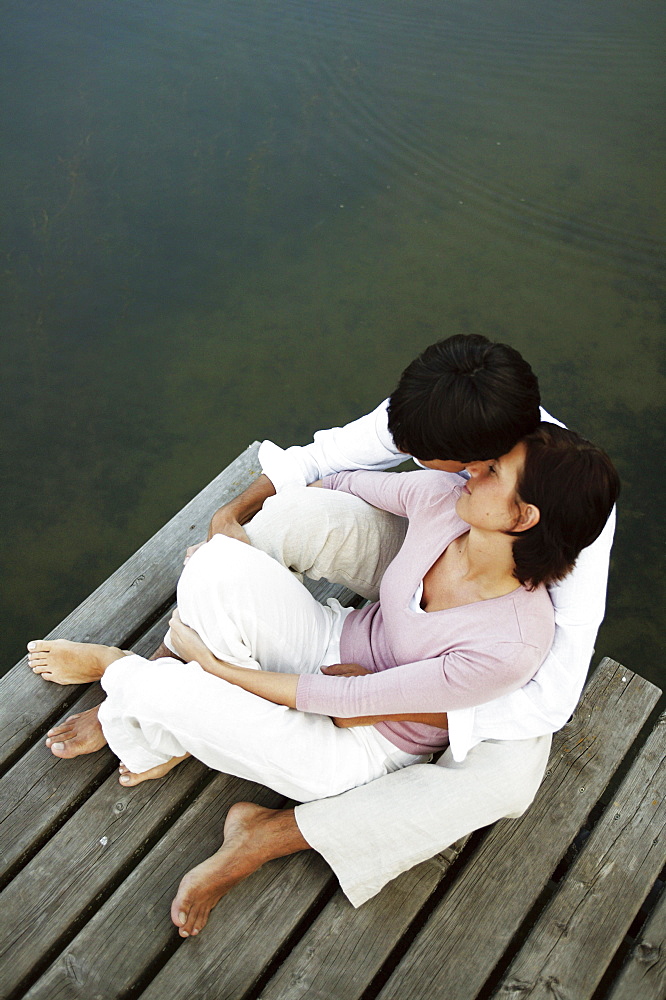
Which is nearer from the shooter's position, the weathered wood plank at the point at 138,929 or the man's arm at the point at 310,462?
the weathered wood plank at the point at 138,929

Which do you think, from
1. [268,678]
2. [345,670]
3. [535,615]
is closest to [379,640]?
[345,670]

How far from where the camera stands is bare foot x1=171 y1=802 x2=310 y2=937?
5.42 ft

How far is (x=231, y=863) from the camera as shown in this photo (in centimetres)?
168

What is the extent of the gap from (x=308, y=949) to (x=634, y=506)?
2084 mm

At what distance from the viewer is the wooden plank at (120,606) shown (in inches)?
78.1

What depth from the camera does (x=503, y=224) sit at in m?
3.99

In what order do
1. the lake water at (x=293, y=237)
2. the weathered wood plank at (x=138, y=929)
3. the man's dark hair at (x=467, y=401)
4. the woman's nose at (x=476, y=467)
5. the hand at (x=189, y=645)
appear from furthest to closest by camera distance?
the lake water at (x=293, y=237), the hand at (x=189, y=645), the weathered wood plank at (x=138, y=929), the woman's nose at (x=476, y=467), the man's dark hair at (x=467, y=401)

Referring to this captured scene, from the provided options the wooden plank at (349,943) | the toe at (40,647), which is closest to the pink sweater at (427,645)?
the wooden plank at (349,943)

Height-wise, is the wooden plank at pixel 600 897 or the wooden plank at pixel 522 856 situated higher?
the wooden plank at pixel 522 856

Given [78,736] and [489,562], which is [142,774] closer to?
[78,736]

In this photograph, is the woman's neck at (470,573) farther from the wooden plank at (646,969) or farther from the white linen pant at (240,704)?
the wooden plank at (646,969)

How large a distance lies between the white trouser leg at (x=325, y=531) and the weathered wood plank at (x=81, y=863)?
557mm

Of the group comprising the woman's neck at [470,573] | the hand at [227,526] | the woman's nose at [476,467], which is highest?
the woman's nose at [476,467]

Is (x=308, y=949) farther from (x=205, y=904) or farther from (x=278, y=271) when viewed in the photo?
(x=278, y=271)
